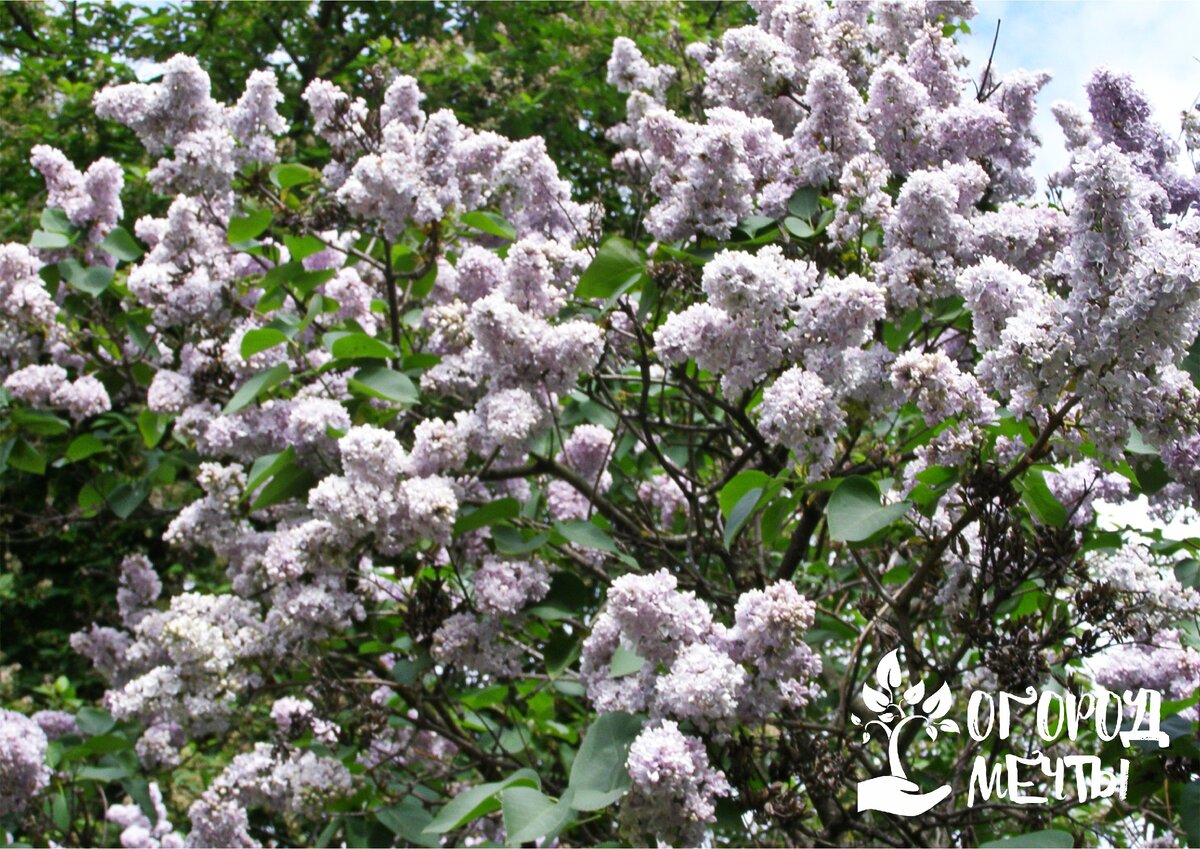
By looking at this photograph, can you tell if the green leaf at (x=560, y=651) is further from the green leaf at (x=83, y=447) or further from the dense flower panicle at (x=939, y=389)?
the green leaf at (x=83, y=447)

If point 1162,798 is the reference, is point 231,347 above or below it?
above

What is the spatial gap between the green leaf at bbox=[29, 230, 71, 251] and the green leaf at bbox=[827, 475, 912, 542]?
2.77m

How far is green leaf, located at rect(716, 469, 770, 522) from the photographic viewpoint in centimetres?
215

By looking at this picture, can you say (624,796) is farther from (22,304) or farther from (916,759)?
(22,304)

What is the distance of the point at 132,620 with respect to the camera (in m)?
3.86

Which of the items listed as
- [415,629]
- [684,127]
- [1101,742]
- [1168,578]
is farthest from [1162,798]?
[684,127]

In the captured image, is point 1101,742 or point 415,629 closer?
point 1101,742

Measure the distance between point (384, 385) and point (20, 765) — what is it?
1.78 meters

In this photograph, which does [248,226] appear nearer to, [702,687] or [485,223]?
[485,223]

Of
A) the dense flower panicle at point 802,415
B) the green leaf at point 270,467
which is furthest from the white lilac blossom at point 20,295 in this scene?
the dense flower panicle at point 802,415

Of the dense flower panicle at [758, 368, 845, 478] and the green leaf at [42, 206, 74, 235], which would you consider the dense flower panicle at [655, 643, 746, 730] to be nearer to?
the dense flower panicle at [758, 368, 845, 478]

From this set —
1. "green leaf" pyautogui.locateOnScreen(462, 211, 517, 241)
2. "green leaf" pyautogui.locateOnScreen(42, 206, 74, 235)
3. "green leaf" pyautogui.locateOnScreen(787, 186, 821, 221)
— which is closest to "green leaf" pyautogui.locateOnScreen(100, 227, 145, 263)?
"green leaf" pyautogui.locateOnScreen(42, 206, 74, 235)

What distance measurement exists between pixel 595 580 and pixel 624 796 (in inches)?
37.8

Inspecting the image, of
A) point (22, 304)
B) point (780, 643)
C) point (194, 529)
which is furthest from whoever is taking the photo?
point (22, 304)
